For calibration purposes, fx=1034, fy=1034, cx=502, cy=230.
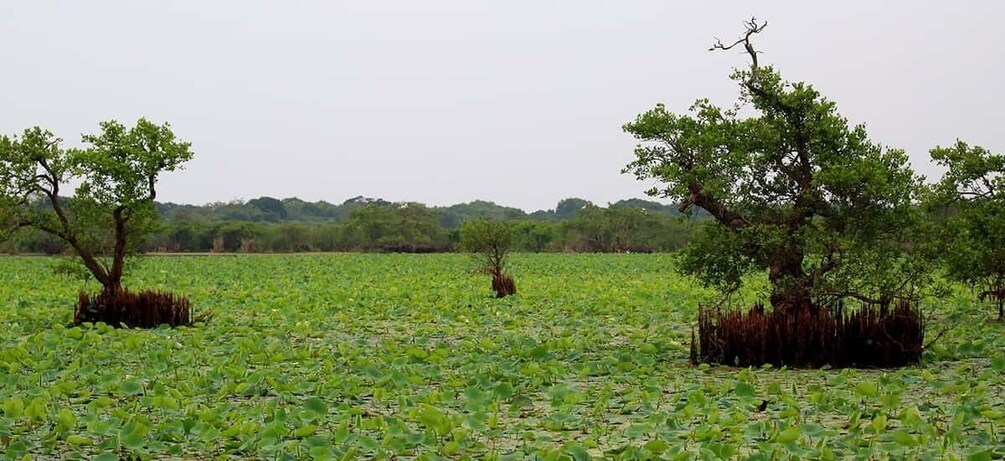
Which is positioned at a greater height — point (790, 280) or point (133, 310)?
point (790, 280)

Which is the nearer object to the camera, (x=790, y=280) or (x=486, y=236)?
(x=790, y=280)

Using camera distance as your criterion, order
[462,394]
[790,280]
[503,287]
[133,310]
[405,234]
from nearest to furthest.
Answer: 1. [462,394]
2. [790,280]
3. [133,310]
4. [503,287]
5. [405,234]

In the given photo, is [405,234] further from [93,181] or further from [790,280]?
[790,280]

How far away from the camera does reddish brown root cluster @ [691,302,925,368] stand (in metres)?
9.30

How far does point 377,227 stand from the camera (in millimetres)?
56875

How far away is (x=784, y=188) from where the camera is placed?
405 inches

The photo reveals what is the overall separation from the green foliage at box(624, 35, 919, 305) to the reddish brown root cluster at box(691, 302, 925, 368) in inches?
14.7

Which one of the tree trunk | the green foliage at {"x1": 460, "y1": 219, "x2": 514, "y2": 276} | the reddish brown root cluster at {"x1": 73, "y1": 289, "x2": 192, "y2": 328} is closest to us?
the tree trunk

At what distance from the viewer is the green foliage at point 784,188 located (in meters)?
9.62

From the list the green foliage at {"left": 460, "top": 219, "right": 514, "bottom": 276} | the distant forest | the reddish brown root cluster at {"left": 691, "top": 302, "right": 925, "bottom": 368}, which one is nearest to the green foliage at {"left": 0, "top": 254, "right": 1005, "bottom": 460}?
the reddish brown root cluster at {"left": 691, "top": 302, "right": 925, "bottom": 368}

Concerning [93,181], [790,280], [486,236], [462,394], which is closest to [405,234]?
[486,236]

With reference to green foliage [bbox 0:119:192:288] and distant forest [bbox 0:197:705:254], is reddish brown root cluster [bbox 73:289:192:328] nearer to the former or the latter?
green foliage [bbox 0:119:192:288]

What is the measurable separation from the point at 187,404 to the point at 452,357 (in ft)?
10.4

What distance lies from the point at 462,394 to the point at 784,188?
4269 millimetres
